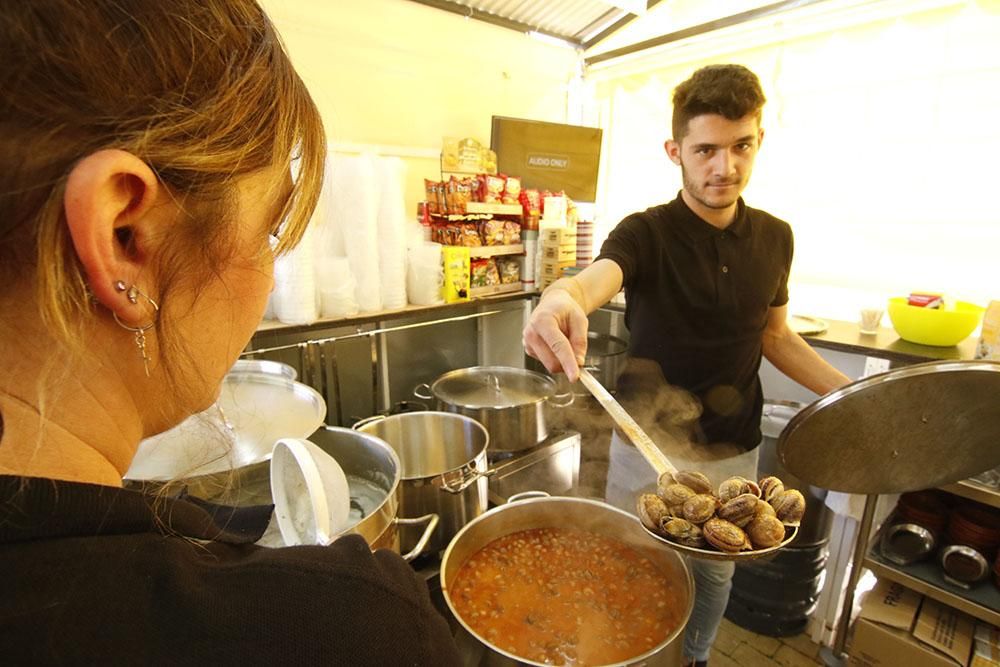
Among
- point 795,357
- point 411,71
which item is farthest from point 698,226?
point 411,71

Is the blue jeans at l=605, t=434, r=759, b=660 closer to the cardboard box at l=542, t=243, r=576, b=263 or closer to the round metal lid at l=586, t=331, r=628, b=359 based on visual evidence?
the round metal lid at l=586, t=331, r=628, b=359

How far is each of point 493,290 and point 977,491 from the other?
6.35 ft

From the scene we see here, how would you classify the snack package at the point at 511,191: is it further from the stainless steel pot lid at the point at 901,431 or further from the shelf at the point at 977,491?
the shelf at the point at 977,491

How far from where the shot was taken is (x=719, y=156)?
4.86 feet

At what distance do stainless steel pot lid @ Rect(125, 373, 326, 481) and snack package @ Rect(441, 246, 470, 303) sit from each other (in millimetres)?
1005

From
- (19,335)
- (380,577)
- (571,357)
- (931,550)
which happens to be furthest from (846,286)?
(19,335)

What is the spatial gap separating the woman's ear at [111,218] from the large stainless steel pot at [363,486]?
586 millimetres

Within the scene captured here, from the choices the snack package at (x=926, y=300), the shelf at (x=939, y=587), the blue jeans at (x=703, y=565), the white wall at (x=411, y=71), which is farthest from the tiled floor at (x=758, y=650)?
the white wall at (x=411, y=71)

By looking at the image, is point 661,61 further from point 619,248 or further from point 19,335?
point 19,335

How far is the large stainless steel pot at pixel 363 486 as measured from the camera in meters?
0.91

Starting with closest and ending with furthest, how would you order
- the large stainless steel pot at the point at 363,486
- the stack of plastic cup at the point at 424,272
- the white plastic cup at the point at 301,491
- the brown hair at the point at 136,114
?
1. the brown hair at the point at 136,114
2. the white plastic cup at the point at 301,491
3. the large stainless steel pot at the point at 363,486
4. the stack of plastic cup at the point at 424,272

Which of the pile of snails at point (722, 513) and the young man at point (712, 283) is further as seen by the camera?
the young man at point (712, 283)

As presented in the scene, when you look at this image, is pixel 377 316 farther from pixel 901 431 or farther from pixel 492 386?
pixel 901 431

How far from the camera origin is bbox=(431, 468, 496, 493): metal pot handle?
1188 mm
